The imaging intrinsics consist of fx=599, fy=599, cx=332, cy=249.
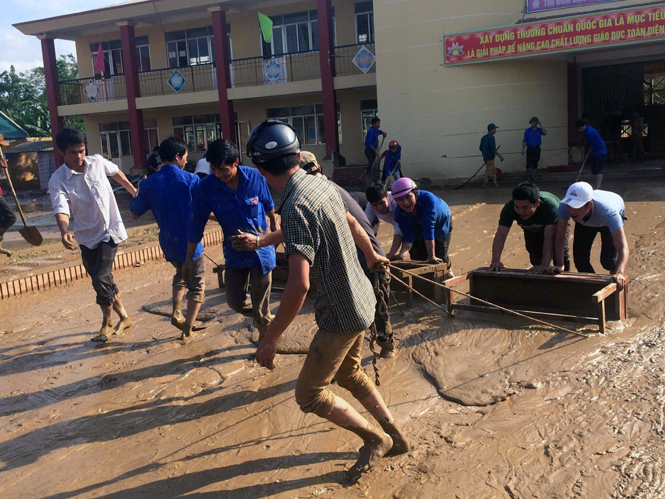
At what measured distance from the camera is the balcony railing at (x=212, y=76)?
19.5 m

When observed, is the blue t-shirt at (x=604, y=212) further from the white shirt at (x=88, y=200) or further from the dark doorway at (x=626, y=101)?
the dark doorway at (x=626, y=101)

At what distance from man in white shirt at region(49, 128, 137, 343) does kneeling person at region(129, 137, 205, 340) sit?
0.28 meters

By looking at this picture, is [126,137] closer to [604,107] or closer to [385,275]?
[604,107]

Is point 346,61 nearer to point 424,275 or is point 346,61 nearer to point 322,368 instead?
point 424,275

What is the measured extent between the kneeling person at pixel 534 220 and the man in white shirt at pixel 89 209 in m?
3.45

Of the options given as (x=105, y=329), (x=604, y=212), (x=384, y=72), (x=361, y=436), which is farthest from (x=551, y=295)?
(x=384, y=72)

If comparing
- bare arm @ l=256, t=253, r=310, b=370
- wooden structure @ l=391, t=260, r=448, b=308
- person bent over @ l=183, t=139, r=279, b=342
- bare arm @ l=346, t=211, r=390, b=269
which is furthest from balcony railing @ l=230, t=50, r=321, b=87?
bare arm @ l=256, t=253, r=310, b=370

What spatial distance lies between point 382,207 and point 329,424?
8.56 feet

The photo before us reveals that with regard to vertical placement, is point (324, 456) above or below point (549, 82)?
below

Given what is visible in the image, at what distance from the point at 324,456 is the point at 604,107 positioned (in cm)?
1675

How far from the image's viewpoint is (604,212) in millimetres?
5102

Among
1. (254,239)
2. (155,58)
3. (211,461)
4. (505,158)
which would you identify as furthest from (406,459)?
(155,58)

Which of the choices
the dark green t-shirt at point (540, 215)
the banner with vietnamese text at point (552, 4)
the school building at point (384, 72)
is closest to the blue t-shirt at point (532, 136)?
the school building at point (384, 72)

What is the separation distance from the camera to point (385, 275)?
3.93 meters
